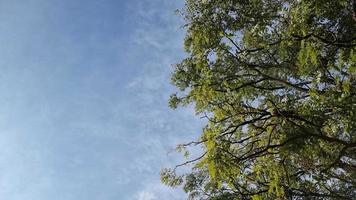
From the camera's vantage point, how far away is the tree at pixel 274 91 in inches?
450

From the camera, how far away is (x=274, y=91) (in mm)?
15977

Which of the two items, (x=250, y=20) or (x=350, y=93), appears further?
(x=250, y=20)

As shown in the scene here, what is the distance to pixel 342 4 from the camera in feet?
35.6

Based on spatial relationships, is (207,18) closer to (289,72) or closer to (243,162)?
(289,72)

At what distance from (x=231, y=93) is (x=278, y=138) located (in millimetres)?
2126

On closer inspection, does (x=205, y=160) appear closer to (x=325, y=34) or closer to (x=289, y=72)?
(x=325, y=34)

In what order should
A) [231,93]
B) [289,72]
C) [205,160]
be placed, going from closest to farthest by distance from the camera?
1. [205,160]
2. [231,93]
3. [289,72]

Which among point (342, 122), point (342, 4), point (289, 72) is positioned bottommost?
point (342, 122)

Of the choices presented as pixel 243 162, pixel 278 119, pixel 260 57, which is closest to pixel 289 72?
pixel 260 57

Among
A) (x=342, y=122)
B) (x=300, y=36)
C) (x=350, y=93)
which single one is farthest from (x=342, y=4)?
(x=342, y=122)

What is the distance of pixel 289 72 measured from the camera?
16.3 metres

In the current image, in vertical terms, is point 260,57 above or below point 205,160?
above

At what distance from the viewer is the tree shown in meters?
11.4

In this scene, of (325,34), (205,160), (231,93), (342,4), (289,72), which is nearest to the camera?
(342,4)
